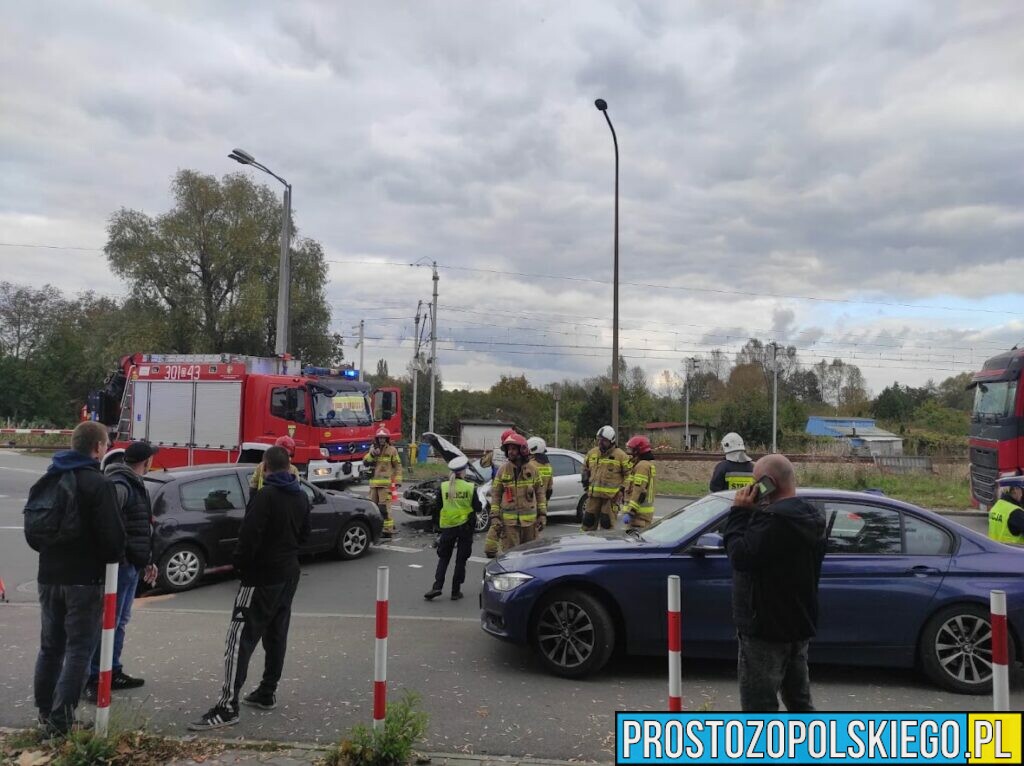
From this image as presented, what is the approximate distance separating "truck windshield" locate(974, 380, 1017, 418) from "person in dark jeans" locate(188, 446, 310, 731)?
15.3 metres

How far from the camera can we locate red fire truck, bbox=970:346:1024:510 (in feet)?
50.0

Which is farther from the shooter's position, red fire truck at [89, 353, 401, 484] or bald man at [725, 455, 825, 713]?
red fire truck at [89, 353, 401, 484]

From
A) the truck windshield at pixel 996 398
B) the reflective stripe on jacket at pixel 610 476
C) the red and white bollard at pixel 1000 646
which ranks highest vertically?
the truck windshield at pixel 996 398

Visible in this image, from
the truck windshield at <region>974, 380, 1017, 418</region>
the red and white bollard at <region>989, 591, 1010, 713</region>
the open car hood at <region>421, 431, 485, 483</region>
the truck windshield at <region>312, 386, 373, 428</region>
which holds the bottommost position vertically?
the red and white bollard at <region>989, 591, 1010, 713</region>

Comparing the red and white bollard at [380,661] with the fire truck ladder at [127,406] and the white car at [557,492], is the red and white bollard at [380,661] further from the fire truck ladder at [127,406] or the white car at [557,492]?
the fire truck ladder at [127,406]

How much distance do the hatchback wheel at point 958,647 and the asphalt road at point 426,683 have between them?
0.13m

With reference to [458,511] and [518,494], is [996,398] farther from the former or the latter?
[458,511]

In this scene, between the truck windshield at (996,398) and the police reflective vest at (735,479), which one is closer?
the police reflective vest at (735,479)

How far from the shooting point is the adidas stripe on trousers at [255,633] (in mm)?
4699

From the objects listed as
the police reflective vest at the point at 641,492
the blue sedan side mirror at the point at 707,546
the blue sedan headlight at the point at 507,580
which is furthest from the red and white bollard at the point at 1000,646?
the police reflective vest at the point at 641,492

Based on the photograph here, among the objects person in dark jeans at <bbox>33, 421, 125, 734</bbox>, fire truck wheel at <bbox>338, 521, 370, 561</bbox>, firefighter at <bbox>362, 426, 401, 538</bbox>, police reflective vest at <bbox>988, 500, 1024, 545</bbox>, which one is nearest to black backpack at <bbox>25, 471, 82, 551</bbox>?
person in dark jeans at <bbox>33, 421, 125, 734</bbox>

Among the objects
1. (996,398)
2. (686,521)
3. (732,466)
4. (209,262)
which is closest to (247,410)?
(732,466)

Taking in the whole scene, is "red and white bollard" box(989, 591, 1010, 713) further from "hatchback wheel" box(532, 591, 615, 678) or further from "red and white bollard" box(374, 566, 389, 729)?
"red and white bollard" box(374, 566, 389, 729)

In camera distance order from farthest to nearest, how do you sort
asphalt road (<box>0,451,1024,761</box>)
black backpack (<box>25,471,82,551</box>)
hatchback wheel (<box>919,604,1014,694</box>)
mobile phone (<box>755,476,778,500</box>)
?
1. hatchback wheel (<box>919,604,1014,694</box>)
2. asphalt road (<box>0,451,1024,761</box>)
3. black backpack (<box>25,471,82,551</box>)
4. mobile phone (<box>755,476,778,500</box>)
